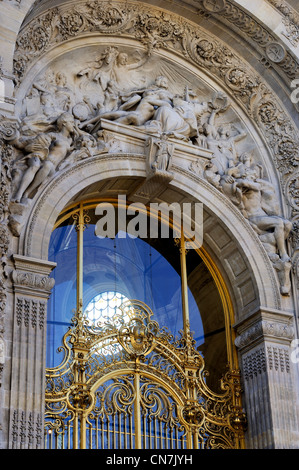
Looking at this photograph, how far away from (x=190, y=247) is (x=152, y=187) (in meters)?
1.27

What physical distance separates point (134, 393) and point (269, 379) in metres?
2.03

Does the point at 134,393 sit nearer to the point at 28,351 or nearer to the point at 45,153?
the point at 28,351

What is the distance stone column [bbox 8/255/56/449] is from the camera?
1186 cm

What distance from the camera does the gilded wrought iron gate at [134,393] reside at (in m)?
13.3

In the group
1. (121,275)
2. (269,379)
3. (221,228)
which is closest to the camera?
(269,379)

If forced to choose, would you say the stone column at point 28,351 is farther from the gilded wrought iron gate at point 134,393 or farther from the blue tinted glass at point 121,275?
the blue tinted glass at point 121,275

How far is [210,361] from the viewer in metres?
14.8

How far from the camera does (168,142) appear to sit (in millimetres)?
15086

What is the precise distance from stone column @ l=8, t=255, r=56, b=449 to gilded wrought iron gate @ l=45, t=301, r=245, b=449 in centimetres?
94

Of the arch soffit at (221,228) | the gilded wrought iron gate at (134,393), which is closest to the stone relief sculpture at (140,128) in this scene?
the arch soffit at (221,228)

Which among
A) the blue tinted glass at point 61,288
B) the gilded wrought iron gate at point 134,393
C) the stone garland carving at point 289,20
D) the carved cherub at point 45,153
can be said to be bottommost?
the gilded wrought iron gate at point 134,393

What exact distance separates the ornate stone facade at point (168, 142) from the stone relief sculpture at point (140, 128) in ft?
0.07

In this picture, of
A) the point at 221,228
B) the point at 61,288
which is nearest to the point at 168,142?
the point at 221,228

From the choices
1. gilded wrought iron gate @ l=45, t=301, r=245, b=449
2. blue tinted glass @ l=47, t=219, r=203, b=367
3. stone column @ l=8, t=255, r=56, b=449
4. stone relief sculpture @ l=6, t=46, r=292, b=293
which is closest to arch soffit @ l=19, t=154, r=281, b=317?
stone relief sculpture @ l=6, t=46, r=292, b=293
